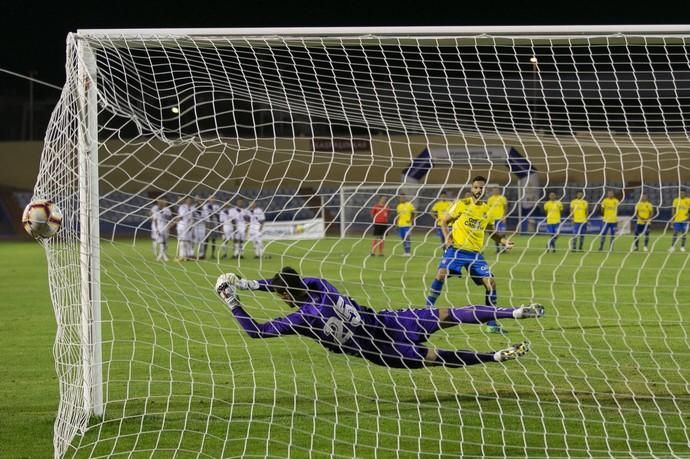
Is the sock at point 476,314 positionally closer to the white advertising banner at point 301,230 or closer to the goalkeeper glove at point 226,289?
the white advertising banner at point 301,230

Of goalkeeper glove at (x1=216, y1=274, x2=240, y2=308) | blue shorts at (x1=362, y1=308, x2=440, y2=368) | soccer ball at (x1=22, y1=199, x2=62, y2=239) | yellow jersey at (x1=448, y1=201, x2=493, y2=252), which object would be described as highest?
soccer ball at (x1=22, y1=199, x2=62, y2=239)

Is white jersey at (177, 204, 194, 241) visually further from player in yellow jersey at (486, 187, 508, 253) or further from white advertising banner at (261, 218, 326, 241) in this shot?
player in yellow jersey at (486, 187, 508, 253)

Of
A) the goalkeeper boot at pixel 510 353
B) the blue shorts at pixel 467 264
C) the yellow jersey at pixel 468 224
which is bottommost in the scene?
the blue shorts at pixel 467 264

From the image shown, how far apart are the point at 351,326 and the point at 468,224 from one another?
5079mm

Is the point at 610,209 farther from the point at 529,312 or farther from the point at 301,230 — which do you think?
the point at 529,312

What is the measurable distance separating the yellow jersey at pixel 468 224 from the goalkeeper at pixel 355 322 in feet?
12.4

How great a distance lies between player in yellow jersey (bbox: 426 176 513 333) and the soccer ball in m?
5.24

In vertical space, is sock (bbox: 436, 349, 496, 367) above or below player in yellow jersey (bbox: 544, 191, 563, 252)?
above

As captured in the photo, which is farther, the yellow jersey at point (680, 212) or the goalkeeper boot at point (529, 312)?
the yellow jersey at point (680, 212)

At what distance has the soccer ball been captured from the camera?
19.6ft

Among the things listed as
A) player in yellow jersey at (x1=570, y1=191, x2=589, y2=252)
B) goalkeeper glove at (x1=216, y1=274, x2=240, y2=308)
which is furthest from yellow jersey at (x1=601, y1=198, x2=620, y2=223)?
goalkeeper glove at (x1=216, y1=274, x2=240, y2=308)

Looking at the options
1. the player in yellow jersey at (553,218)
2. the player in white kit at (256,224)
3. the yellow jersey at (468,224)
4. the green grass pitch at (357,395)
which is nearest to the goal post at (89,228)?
the green grass pitch at (357,395)

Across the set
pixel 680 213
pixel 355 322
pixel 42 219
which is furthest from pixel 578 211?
pixel 42 219

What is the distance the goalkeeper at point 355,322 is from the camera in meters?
6.42
